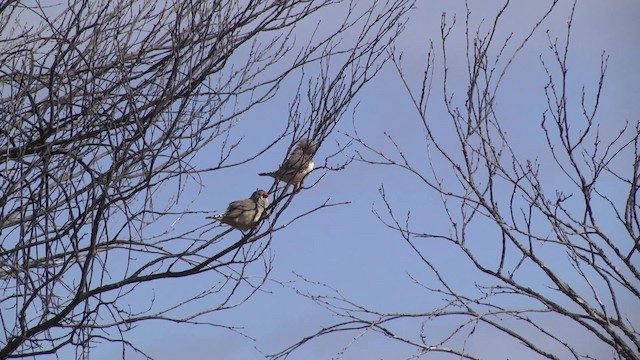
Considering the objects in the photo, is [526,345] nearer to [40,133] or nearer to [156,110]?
[156,110]

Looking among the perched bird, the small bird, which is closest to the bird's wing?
the small bird

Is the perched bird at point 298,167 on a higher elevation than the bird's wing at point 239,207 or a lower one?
lower

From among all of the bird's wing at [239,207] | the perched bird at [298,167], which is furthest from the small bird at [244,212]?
the perched bird at [298,167]

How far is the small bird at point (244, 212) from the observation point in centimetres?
850

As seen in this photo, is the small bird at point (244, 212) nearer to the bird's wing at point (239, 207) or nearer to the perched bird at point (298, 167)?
the bird's wing at point (239, 207)

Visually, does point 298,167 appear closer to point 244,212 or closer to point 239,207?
point 244,212

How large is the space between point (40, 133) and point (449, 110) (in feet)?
8.76

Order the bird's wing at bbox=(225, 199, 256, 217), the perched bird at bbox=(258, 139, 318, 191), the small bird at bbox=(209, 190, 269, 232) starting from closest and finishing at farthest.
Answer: the perched bird at bbox=(258, 139, 318, 191) → the small bird at bbox=(209, 190, 269, 232) → the bird's wing at bbox=(225, 199, 256, 217)

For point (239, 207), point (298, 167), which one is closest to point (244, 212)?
point (239, 207)

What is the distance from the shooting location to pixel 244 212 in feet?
28.6

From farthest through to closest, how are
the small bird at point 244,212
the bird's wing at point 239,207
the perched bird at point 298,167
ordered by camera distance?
1. the bird's wing at point 239,207
2. the small bird at point 244,212
3. the perched bird at point 298,167

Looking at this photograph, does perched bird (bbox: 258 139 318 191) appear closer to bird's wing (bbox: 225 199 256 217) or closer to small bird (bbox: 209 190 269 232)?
small bird (bbox: 209 190 269 232)

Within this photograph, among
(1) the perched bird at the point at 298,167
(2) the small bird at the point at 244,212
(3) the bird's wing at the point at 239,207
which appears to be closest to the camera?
(1) the perched bird at the point at 298,167

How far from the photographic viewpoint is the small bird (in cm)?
850
